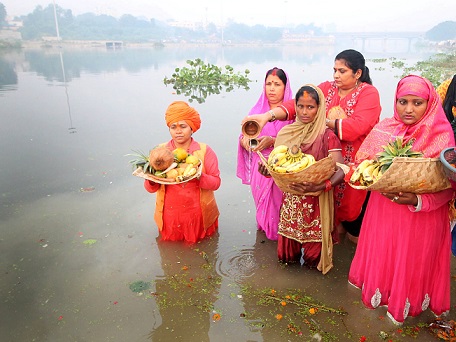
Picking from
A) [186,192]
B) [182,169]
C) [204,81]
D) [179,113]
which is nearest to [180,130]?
[179,113]

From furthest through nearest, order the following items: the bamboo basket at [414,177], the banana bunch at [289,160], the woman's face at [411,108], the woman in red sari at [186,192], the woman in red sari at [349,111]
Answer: the woman in red sari at [186,192] → the woman in red sari at [349,111] → the banana bunch at [289,160] → the woman's face at [411,108] → the bamboo basket at [414,177]

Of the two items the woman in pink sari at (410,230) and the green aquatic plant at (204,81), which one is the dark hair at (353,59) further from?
the green aquatic plant at (204,81)

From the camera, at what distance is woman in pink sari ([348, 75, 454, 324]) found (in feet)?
8.71

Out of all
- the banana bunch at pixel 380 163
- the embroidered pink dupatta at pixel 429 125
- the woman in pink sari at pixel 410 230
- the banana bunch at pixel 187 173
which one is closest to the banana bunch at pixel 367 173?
the banana bunch at pixel 380 163

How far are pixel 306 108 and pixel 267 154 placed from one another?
1.05 meters

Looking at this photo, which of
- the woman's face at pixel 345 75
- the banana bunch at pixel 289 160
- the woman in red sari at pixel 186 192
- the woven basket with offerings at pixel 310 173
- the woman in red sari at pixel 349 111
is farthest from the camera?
the woman in red sari at pixel 186 192

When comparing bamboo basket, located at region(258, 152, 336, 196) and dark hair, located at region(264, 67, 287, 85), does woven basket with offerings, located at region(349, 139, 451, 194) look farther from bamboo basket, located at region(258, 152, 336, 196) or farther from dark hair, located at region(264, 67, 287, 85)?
dark hair, located at region(264, 67, 287, 85)

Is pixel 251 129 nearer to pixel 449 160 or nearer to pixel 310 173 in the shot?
pixel 310 173

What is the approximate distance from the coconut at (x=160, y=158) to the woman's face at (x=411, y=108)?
2135 mm

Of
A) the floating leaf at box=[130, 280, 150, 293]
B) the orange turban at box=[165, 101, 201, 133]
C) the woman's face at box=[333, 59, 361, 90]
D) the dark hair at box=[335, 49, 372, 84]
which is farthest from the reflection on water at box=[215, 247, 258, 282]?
the dark hair at box=[335, 49, 372, 84]

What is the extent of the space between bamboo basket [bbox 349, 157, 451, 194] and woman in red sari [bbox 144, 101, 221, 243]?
2037 mm

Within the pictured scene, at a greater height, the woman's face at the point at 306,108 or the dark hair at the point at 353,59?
the dark hair at the point at 353,59

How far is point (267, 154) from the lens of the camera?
4.24 meters

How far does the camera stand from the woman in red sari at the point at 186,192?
159 inches
